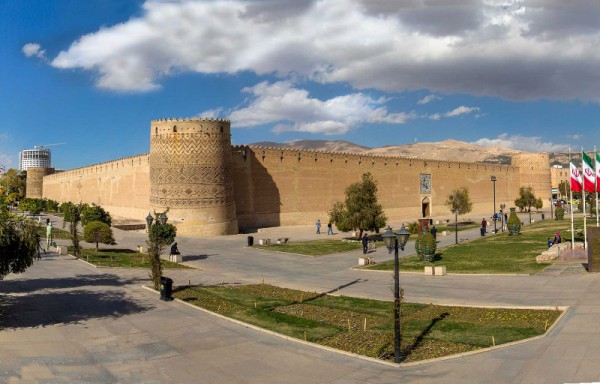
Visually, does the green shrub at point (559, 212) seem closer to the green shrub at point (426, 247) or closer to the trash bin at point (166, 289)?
the green shrub at point (426, 247)

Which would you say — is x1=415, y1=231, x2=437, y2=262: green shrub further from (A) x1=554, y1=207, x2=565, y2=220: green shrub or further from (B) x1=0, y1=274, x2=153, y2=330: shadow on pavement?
(A) x1=554, y1=207, x2=565, y2=220: green shrub

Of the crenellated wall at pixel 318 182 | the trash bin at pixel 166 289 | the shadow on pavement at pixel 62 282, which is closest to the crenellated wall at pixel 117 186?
the crenellated wall at pixel 318 182

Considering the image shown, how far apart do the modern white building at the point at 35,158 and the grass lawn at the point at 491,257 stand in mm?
185236

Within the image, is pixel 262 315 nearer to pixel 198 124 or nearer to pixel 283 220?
pixel 198 124

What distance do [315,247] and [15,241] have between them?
20.8 metres

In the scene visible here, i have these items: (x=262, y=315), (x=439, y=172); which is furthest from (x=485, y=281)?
(x=439, y=172)

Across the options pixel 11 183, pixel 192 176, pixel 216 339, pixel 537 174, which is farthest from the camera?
pixel 537 174

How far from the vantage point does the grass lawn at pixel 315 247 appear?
29141mm

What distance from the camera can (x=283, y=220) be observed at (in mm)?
46938

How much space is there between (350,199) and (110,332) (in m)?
25.0

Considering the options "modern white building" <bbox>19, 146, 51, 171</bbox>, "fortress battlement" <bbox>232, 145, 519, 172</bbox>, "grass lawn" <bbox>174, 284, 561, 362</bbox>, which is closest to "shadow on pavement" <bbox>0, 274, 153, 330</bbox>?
"grass lawn" <bbox>174, 284, 561, 362</bbox>

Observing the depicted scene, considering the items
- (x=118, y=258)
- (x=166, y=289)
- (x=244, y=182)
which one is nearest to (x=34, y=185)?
(x=244, y=182)

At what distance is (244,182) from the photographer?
4422cm

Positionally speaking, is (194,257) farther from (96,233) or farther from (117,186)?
(117,186)
